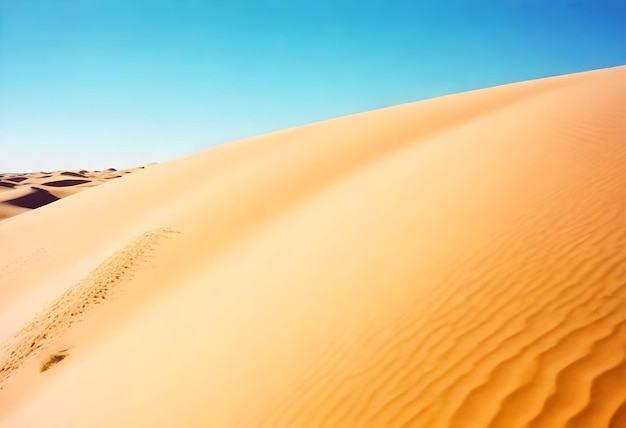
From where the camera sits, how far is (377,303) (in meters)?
4.29

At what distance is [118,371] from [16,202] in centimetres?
3681

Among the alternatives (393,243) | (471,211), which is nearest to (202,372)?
(393,243)

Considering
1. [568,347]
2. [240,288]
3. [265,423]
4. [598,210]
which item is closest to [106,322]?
[240,288]

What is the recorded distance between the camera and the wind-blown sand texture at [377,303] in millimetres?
2912

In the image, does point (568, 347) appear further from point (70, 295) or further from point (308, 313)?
point (70, 295)

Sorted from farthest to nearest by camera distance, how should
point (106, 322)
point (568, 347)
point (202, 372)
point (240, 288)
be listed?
point (106, 322) → point (240, 288) → point (202, 372) → point (568, 347)

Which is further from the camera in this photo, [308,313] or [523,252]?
[308,313]

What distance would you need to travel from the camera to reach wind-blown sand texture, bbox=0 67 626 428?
2.91 m

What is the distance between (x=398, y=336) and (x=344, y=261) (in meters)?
2.11

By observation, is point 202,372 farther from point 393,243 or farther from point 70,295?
point 70,295

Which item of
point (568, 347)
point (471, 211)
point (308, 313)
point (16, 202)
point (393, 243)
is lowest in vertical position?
point (16, 202)

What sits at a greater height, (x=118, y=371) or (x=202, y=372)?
(x=202, y=372)

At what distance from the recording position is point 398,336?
3.62 metres

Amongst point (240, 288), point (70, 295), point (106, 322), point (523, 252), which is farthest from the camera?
point (70, 295)
